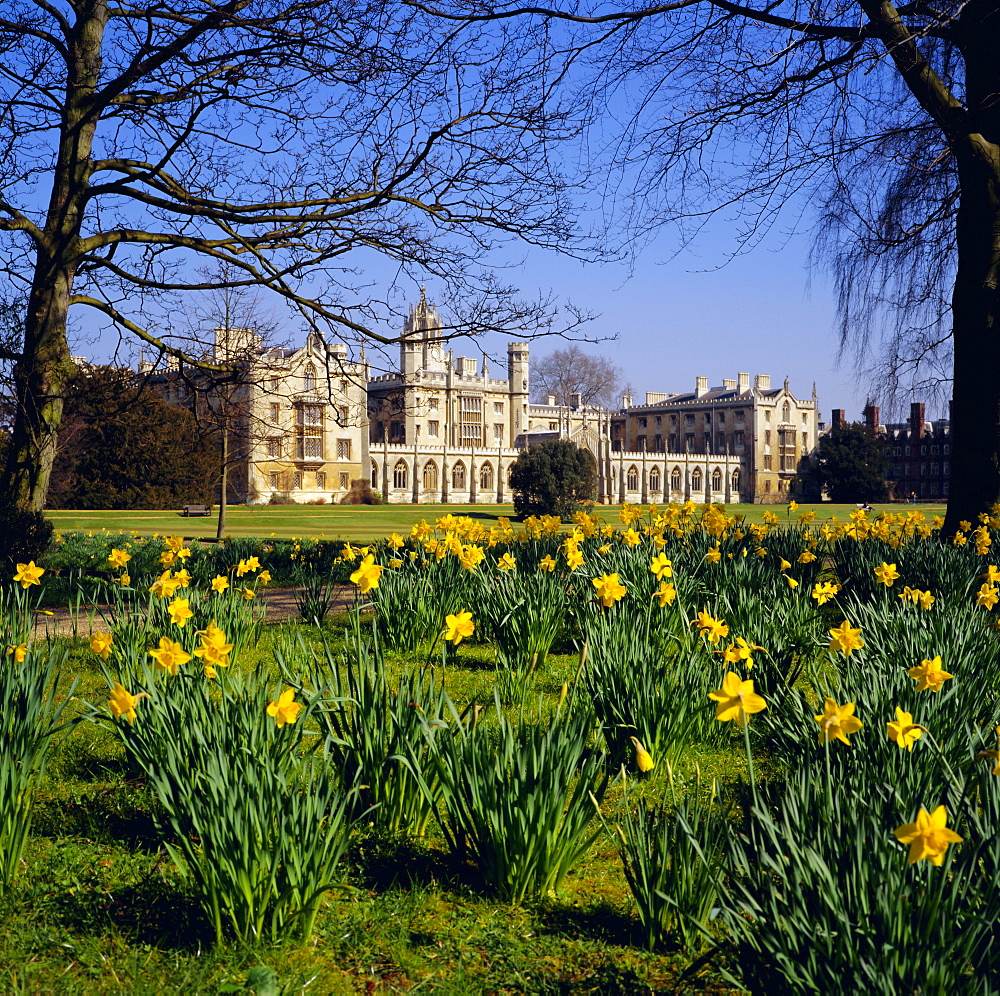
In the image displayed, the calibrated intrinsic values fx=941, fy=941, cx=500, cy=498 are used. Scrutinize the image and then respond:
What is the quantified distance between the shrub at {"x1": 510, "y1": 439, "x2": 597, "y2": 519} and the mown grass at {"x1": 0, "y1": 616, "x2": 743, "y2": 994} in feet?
92.8

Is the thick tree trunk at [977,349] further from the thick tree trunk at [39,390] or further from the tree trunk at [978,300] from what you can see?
the thick tree trunk at [39,390]

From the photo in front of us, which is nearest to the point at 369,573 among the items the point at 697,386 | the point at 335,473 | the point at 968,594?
the point at 968,594

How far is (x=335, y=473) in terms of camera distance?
53.8m

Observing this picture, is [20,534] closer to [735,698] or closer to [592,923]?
[592,923]

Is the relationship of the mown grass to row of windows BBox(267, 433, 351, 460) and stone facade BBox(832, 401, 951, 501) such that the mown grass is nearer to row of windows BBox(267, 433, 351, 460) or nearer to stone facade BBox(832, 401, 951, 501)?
row of windows BBox(267, 433, 351, 460)

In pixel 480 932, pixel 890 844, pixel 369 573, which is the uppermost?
pixel 369 573

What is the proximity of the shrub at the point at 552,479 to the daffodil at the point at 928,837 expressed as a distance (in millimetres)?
29424

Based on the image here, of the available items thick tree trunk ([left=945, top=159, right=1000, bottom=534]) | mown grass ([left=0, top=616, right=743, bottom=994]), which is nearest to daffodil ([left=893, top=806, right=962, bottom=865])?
mown grass ([left=0, top=616, right=743, bottom=994])

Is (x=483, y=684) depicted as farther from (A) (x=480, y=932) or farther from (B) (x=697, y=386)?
(B) (x=697, y=386)

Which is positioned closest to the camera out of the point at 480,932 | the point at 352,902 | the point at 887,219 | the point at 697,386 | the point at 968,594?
the point at 480,932

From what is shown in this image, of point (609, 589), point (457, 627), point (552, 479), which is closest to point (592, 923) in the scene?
point (457, 627)

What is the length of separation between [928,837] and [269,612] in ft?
21.2

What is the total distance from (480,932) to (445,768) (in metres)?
0.42

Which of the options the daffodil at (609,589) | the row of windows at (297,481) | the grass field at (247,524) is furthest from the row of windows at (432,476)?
the daffodil at (609,589)
